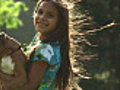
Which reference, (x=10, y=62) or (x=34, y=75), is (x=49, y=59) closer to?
(x=34, y=75)

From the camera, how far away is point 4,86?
2.90 meters

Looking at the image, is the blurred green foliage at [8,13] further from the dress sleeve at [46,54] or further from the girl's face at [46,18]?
the dress sleeve at [46,54]

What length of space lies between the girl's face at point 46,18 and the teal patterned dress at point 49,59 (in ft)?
0.42

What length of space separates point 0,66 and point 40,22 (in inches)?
→ 19.3

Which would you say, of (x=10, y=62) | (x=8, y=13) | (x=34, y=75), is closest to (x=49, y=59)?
(x=34, y=75)

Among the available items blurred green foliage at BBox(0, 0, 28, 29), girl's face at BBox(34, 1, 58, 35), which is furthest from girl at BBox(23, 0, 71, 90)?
blurred green foliage at BBox(0, 0, 28, 29)

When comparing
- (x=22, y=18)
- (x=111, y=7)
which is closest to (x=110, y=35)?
(x=111, y=7)

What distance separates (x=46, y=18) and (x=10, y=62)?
0.48m

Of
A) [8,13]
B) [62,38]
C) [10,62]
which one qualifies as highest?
[8,13]

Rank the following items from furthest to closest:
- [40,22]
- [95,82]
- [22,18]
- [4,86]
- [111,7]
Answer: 1. [22,18]
2. [111,7]
3. [95,82]
4. [40,22]
5. [4,86]

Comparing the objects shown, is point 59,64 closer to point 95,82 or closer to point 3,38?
point 3,38

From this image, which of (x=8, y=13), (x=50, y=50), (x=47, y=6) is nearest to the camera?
(x=50, y=50)

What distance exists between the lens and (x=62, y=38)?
10.5 ft

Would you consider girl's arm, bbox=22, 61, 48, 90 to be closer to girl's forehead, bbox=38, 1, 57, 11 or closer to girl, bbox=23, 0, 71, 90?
girl, bbox=23, 0, 71, 90
